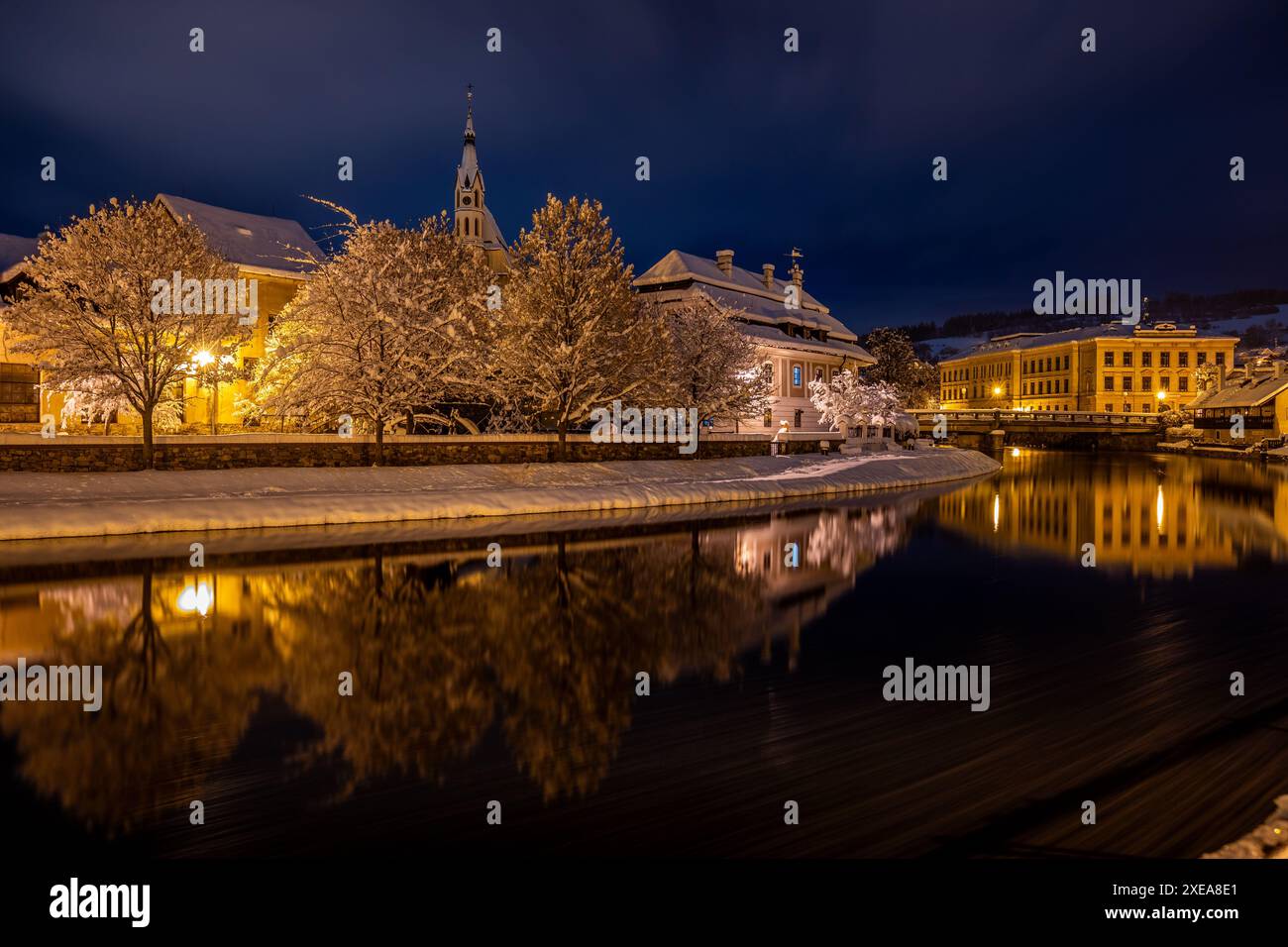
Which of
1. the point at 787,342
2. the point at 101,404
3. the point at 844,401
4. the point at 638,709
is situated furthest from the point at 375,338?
the point at 844,401

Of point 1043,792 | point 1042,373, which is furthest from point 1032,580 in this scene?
point 1042,373

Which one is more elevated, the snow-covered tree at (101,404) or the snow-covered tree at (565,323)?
the snow-covered tree at (565,323)

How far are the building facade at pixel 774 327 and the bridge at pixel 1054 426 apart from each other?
80.2ft

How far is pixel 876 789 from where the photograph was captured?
18.6ft

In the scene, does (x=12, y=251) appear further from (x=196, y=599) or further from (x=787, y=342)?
(x=787, y=342)

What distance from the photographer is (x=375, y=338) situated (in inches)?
1173

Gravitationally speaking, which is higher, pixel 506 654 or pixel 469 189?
pixel 469 189

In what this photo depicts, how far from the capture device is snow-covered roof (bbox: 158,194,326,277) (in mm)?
39969

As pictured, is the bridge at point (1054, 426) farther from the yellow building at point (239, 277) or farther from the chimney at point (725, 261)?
the yellow building at point (239, 277)

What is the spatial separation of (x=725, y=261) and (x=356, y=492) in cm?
4139

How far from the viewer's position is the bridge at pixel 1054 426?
82312 mm

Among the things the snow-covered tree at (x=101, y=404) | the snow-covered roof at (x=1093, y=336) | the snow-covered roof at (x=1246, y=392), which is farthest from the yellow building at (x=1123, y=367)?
the snow-covered tree at (x=101, y=404)
